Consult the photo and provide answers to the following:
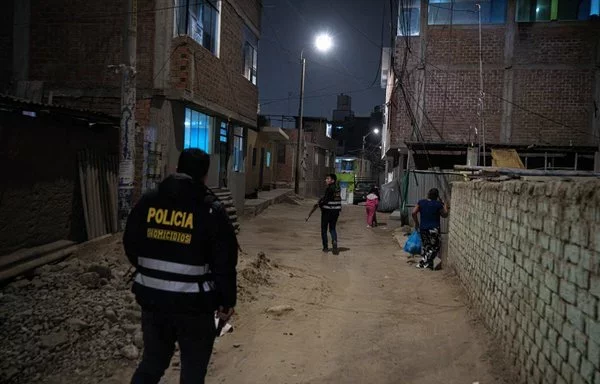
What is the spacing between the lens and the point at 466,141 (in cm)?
1591

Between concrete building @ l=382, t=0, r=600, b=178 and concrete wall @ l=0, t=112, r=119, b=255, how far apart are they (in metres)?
10.6

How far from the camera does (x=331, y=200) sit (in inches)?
416

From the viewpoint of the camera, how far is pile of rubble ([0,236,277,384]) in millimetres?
4129

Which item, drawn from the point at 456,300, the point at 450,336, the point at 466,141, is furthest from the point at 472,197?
the point at 466,141

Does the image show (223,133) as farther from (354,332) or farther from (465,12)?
(354,332)

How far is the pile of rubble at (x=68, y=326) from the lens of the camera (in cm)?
413

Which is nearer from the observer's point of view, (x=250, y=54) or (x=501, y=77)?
(x=501, y=77)

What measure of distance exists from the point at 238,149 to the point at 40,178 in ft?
33.2

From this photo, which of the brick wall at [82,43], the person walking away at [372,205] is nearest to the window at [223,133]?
the brick wall at [82,43]

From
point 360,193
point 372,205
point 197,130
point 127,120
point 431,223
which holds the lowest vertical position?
point 360,193

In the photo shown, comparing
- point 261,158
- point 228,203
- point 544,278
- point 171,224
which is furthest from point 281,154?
point 171,224

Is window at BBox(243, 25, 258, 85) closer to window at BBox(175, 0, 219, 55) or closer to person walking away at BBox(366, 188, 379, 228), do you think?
window at BBox(175, 0, 219, 55)

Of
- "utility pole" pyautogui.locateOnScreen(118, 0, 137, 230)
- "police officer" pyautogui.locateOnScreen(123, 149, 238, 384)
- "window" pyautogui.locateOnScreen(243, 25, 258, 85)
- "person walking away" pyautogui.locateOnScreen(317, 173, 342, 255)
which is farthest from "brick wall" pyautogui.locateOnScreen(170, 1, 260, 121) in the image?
"police officer" pyautogui.locateOnScreen(123, 149, 238, 384)

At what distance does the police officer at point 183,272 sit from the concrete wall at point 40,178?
172 inches
